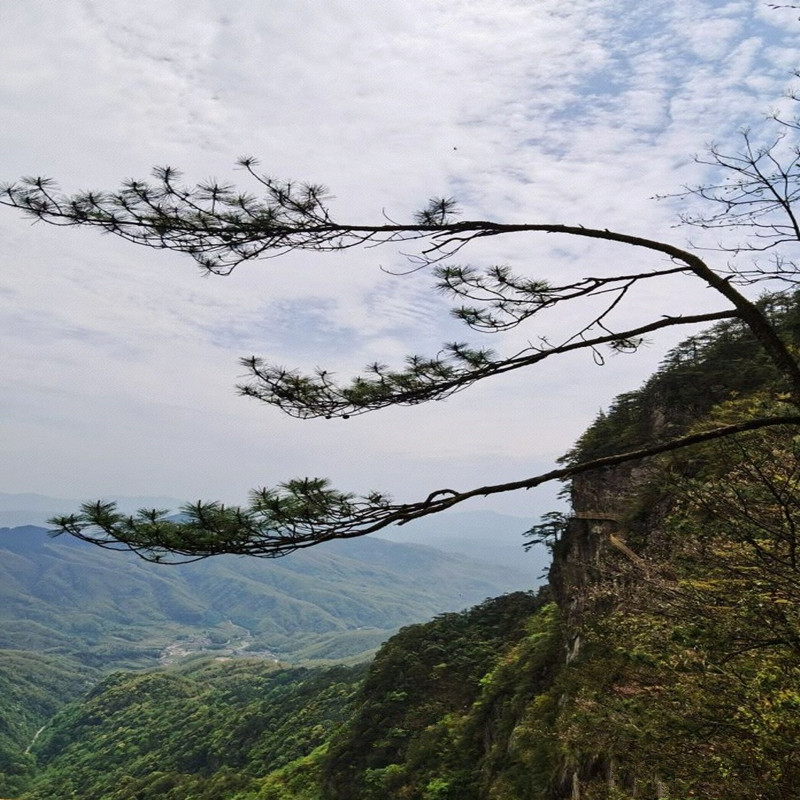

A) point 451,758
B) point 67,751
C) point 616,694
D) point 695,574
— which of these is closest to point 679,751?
point 695,574

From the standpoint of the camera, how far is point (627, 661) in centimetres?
980

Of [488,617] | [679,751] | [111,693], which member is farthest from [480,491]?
[111,693]

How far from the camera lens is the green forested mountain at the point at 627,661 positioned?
5.30 metres

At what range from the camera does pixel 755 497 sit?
4.73 metres

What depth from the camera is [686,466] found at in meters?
13.6

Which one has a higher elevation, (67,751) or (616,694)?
(616,694)

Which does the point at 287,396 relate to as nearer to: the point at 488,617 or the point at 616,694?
the point at 616,694

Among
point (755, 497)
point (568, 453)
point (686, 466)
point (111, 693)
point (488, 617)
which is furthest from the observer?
point (111, 693)

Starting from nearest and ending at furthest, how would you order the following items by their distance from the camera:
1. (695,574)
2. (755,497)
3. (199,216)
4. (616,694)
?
1. (199,216)
2. (755,497)
3. (695,574)
4. (616,694)

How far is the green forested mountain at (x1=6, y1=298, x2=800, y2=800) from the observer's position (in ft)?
17.4

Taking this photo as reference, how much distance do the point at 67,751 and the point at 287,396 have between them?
381ft

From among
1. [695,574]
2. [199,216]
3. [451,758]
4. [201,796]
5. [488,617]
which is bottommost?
[201,796]

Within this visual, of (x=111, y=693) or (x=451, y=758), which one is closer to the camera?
(x=451, y=758)

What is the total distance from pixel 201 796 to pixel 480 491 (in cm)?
4601
